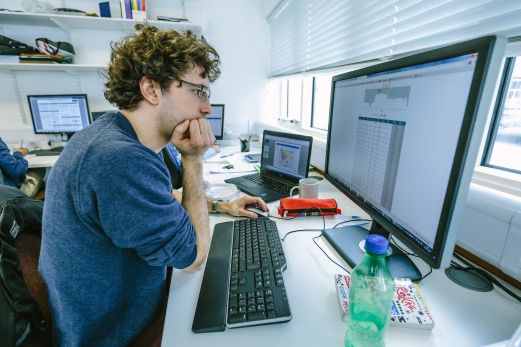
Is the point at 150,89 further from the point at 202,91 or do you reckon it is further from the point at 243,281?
the point at 243,281

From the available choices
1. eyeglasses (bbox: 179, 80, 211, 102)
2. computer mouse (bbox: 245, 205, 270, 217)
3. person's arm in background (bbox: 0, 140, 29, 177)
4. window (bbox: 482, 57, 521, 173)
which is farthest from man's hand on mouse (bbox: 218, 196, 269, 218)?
person's arm in background (bbox: 0, 140, 29, 177)

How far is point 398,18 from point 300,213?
0.92 meters

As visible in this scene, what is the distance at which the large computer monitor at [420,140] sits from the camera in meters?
0.43

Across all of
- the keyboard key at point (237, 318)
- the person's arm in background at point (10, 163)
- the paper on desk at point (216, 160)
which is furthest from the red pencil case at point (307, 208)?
the person's arm in background at point (10, 163)

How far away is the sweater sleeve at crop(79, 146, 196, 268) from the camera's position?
22.3 inches

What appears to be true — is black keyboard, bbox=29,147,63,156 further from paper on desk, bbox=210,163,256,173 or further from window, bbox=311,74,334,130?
window, bbox=311,74,334,130

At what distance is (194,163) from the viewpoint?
3.01 feet

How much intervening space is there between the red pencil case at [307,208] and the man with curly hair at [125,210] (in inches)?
12.8

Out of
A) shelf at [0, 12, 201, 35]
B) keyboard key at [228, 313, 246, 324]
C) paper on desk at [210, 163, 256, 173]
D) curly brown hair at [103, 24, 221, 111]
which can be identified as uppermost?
shelf at [0, 12, 201, 35]

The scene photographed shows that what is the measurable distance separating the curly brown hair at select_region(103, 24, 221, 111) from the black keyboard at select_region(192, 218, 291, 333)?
507mm

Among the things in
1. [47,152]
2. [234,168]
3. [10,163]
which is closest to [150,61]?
[234,168]

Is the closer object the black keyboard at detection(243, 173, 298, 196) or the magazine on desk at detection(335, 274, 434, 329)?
the magazine on desk at detection(335, 274, 434, 329)

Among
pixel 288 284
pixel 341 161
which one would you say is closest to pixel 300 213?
pixel 341 161

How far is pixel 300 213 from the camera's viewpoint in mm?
1014
